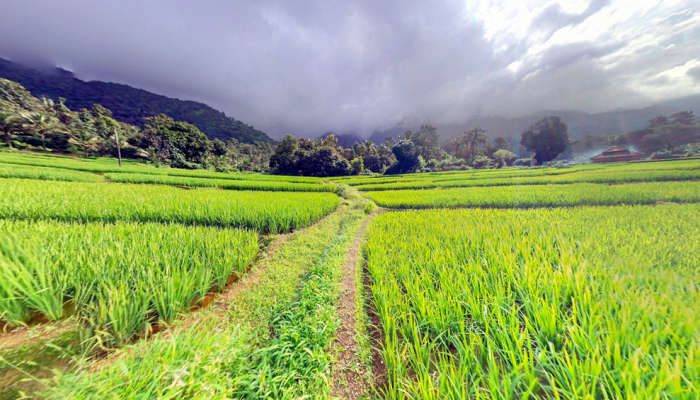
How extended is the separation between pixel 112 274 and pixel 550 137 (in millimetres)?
44638

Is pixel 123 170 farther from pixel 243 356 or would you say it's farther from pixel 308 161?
pixel 243 356

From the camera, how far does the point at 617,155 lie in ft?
60.9

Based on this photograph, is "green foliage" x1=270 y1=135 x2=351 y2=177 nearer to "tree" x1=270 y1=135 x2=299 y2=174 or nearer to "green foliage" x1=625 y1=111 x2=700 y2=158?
"tree" x1=270 y1=135 x2=299 y2=174

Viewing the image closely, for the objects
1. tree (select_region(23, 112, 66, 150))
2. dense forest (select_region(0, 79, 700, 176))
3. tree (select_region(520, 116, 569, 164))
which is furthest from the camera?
tree (select_region(520, 116, 569, 164))

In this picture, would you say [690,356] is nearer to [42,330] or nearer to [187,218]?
[42,330]

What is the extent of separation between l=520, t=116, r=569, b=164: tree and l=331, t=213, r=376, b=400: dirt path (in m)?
41.8

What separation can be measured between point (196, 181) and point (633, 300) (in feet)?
56.0

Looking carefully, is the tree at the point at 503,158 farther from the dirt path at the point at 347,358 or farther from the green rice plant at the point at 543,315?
the dirt path at the point at 347,358

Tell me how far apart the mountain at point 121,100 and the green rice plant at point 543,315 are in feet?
340

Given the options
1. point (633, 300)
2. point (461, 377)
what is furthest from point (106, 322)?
point (633, 300)

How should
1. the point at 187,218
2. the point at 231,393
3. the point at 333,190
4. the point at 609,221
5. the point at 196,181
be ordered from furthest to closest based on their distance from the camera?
the point at 333,190, the point at 196,181, the point at 187,218, the point at 609,221, the point at 231,393

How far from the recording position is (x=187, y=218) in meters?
5.29

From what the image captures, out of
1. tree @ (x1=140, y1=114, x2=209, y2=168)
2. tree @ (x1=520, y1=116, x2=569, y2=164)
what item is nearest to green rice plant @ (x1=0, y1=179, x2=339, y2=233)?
tree @ (x1=140, y1=114, x2=209, y2=168)

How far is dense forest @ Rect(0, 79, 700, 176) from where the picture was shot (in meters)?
20.5
